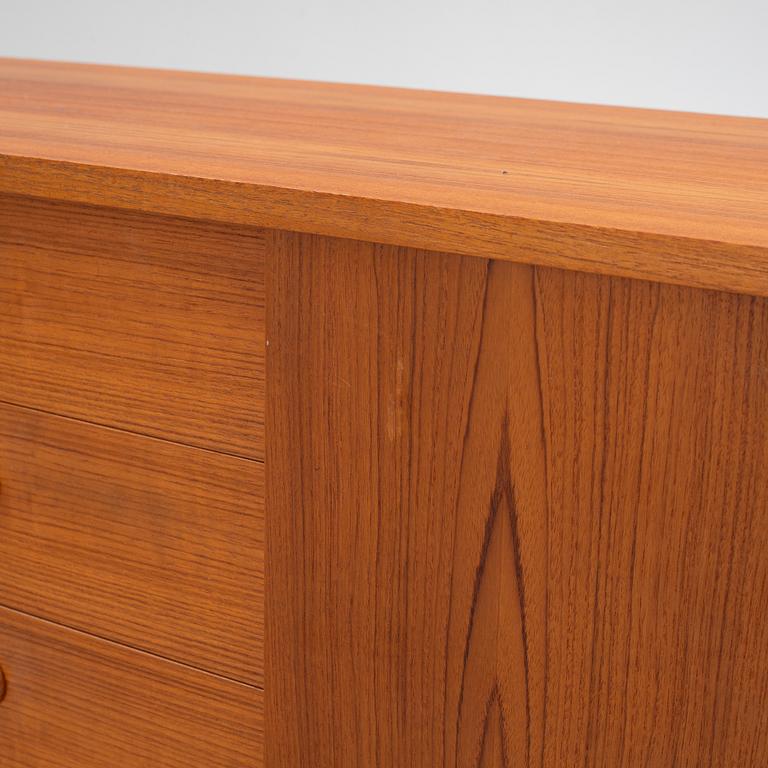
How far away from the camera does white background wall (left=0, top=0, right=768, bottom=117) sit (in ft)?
5.83

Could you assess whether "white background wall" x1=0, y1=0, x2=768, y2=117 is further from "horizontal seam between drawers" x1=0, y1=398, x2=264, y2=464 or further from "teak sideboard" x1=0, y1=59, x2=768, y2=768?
"horizontal seam between drawers" x1=0, y1=398, x2=264, y2=464

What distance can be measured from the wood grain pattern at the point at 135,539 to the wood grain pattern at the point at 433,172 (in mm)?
153

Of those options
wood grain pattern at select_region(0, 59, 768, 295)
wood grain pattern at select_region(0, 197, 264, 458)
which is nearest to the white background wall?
wood grain pattern at select_region(0, 59, 768, 295)

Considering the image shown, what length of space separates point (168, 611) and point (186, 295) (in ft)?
0.62

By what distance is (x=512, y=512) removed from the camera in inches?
22.0

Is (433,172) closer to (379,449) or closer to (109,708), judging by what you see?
(379,449)

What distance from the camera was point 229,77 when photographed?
3.60 feet

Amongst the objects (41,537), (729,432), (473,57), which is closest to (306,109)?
(41,537)

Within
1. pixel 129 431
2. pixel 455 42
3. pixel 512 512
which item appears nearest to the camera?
pixel 512 512

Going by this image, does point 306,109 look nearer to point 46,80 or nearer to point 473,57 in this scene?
point 46,80

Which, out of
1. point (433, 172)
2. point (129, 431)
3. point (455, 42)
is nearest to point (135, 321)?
point (129, 431)

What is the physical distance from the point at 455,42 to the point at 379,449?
1451 mm

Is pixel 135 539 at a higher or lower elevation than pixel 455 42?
lower

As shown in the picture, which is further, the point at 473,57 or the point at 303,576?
the point at 473,57
